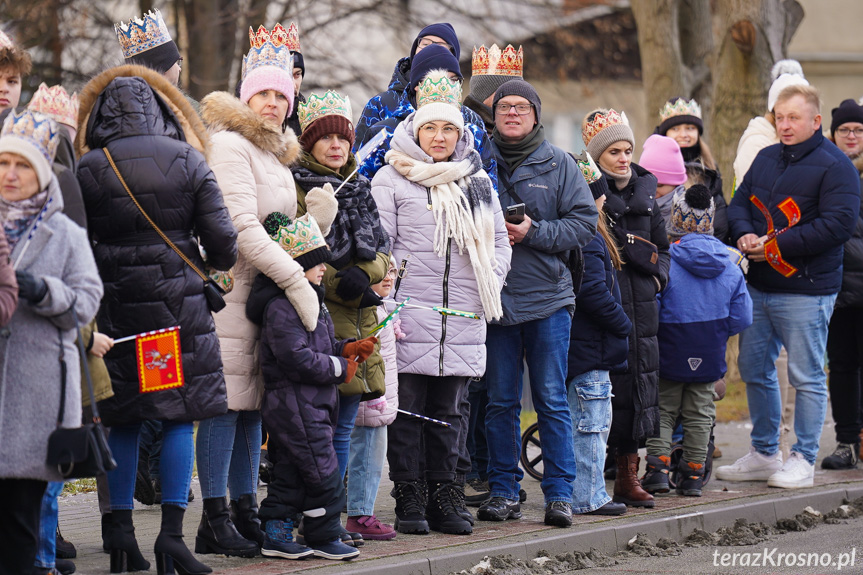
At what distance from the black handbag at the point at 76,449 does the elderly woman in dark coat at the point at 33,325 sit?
19 millimetres

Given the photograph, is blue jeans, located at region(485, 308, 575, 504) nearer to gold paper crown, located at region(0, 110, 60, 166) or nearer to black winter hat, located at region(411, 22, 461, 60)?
black winter hat, located at region(411, 22, 461, 60)

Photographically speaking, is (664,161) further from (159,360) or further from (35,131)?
(35,131)

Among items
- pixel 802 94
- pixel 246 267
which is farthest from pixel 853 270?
pixel 246 267

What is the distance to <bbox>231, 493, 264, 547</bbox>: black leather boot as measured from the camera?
6535 millimetres

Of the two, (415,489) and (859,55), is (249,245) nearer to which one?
(415,489)

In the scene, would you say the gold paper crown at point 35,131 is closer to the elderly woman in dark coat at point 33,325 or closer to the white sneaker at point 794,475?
the elderly woman in dark coat at point 33,325

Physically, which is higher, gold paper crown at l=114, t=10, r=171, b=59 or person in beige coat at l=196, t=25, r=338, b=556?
gold paper crown at l=114, t=10, r=171, b=59

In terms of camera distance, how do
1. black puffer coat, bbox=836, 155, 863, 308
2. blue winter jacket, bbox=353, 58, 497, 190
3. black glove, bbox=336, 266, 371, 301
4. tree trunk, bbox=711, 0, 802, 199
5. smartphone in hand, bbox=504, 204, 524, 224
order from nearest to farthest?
1. black glove, bbox=336, 266, 371, 301
2. smartphone in hand, bbox=504, 204, 524, 224
3. blue winter jacket, bbox=353, 58, 497, 190
4. black puffer coat, bbox=836, 155, 863, 308
5. tree trunk, bbox=711, 0, 802, 199

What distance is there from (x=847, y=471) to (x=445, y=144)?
15.5 ft

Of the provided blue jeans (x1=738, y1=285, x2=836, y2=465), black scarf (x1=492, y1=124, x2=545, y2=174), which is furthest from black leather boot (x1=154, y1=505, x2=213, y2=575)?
blue jeans (x1=738, y1=285, x2=836, y2=465)

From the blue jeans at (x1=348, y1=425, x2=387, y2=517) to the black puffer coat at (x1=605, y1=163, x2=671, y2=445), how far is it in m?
1.94

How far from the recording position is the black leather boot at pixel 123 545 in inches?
228

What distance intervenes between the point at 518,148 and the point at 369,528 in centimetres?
238

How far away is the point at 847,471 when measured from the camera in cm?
995
